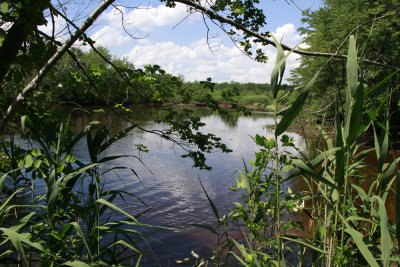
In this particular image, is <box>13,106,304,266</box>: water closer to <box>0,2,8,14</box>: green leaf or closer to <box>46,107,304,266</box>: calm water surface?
<box>46,107,304,266</box>: calm water surface

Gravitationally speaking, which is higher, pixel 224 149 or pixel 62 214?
pixel 224 149

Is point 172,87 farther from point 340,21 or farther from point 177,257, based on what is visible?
point 340,21

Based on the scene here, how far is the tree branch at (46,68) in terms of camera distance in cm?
222

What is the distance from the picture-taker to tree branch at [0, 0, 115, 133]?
2223mm

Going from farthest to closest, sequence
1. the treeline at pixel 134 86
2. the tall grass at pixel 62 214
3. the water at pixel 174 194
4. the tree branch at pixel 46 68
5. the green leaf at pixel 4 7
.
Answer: the water at pixel 174 194
the treeline at pixel 134 86
the tree branch at pixel 46 68
the tall grass at pixel 62 214
the green leaf at pixel 4 7

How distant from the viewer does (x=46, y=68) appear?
2.30 metres

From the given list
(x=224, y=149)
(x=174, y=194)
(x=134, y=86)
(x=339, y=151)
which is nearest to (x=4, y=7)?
(x=134, y=86)

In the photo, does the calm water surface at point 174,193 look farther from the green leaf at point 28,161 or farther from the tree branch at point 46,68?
the green leaf at point 28,161

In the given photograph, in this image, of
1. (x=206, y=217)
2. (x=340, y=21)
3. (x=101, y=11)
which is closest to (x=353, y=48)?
(x=101, y=11)

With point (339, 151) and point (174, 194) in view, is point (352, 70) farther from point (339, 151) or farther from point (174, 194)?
point (174, 194)

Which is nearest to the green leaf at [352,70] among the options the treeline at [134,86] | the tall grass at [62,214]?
the tall grass at [62,214]

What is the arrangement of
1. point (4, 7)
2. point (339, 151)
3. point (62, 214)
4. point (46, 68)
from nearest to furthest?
1. point (339, 151)
2. point (4, 7)
3. point (62, 214)
4. point (46, 68)

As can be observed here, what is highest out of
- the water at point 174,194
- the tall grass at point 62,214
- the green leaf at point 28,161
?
the green leaf at point 28,161

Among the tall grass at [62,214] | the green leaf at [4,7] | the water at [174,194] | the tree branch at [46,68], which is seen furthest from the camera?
the water at [174,194]
